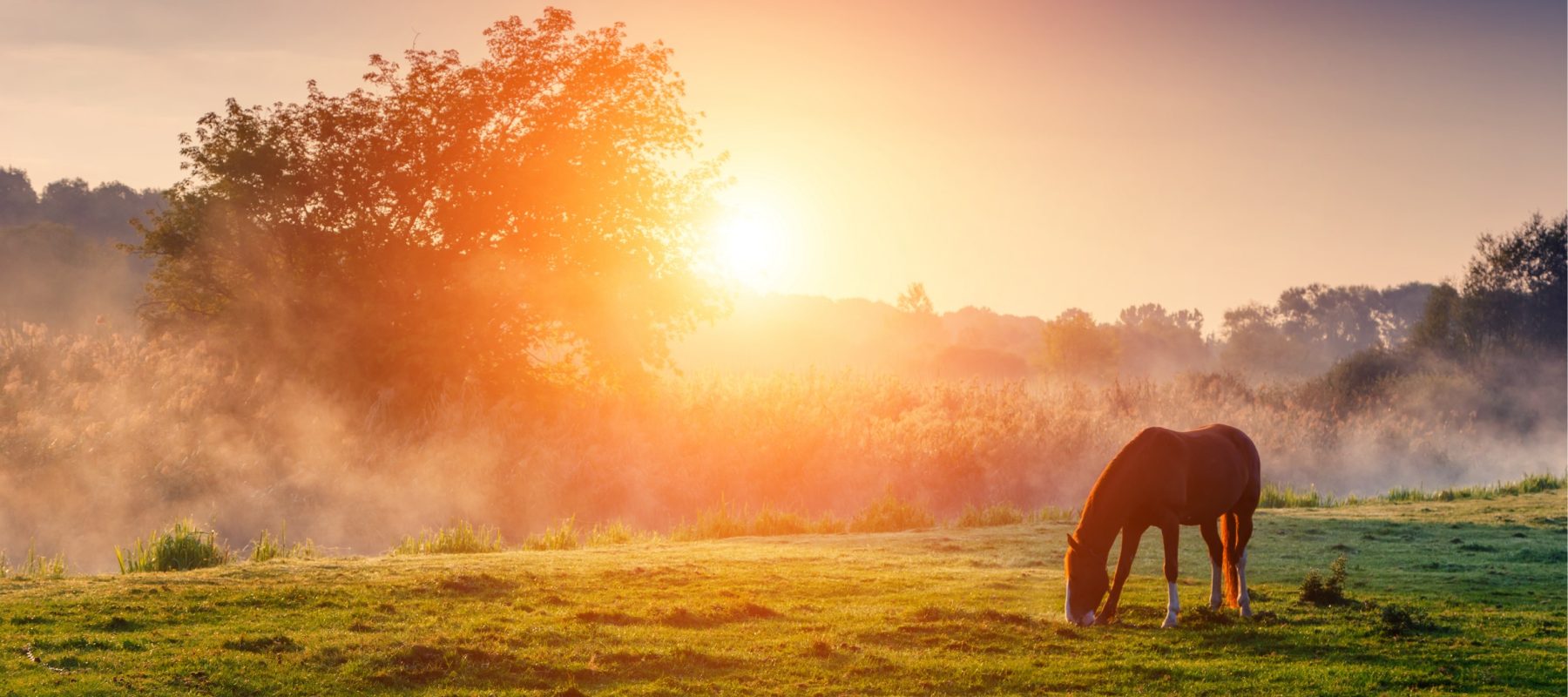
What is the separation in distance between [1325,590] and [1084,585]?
327cm

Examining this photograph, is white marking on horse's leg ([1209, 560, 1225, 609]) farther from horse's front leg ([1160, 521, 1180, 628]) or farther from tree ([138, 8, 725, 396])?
tree ([138, 8, 725, 396])

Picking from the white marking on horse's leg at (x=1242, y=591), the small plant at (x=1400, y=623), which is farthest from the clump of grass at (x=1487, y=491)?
the white marking on horse's leg at (x=1242, y=591)

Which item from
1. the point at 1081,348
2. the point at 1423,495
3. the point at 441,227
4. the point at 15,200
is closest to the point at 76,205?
the point at 15,200

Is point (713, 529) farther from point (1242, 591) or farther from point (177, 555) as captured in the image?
point (1242, 591)

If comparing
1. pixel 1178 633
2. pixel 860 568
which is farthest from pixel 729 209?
pixel 1178 633

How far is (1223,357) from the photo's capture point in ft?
355

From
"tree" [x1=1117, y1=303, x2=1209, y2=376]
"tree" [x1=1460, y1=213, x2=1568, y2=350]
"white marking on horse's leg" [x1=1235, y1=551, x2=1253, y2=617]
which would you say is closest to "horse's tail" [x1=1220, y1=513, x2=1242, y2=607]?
"white marking on horse's leg" [x1=1235, y1=551, x2=1253, y2=617]

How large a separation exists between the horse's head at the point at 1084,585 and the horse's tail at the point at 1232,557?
1749 mm

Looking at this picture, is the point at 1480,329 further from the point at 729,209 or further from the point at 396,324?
the point at 396,324

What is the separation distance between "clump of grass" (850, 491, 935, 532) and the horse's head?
11.7 m

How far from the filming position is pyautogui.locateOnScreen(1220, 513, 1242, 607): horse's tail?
38.7 ft

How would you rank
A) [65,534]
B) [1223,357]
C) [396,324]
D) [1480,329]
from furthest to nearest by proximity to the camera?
1. [1223,357]
2. [1480,329]
3. [396,324]
4. [65,534]

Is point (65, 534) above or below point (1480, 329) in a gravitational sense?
below

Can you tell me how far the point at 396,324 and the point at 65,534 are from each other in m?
8.72
